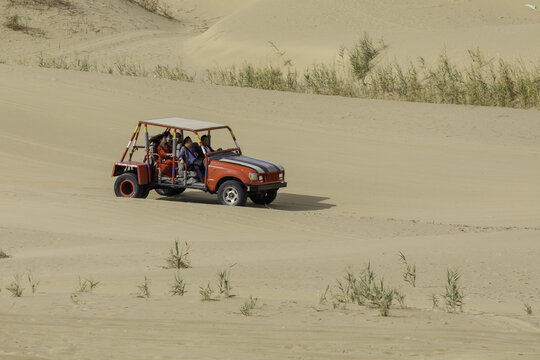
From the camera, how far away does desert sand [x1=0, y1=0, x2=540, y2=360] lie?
267 inches

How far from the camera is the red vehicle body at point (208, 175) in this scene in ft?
46.6

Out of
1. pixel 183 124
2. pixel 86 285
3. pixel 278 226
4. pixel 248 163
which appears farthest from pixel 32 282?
pixel 183 124

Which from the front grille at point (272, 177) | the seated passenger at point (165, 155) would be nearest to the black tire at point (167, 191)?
the seated passenger at point (165, 155)

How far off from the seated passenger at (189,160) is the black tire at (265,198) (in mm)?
982

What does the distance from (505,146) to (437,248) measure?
10494mm

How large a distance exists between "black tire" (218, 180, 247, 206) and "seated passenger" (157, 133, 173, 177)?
0.92m

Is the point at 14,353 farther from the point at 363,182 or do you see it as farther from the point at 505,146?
the point at 505,146

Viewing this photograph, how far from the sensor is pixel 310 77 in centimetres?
2911

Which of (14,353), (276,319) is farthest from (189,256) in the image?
(14,353)

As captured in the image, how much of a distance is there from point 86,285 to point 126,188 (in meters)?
6.42

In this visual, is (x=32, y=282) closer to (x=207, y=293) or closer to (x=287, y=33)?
(x=207, y=293)

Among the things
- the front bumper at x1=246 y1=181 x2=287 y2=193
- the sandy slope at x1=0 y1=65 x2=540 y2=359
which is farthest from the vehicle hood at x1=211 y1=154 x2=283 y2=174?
the sandy slope at x1=0 y1=65 x2=540 y2=359

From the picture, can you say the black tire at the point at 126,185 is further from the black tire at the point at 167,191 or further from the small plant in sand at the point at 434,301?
the small plant in sand at the point at 434,301

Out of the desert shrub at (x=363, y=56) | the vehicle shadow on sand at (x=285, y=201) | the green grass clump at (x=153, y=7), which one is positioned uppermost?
the green grass clump at (x=153, y=7)
